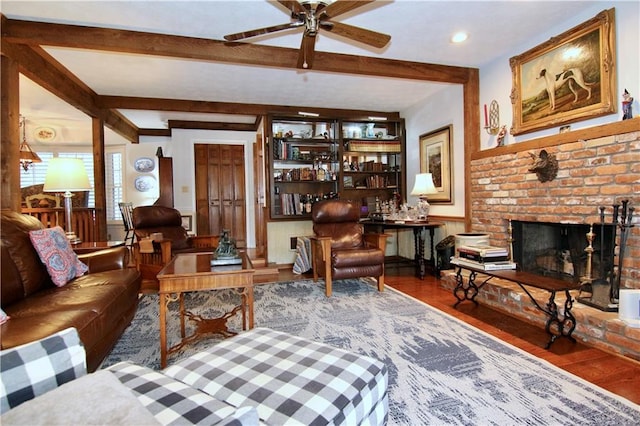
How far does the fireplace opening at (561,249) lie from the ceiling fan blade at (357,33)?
2054 millimetres

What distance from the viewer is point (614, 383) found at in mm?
1708

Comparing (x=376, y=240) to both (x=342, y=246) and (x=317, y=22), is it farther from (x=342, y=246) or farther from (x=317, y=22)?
(x=317, y=22)

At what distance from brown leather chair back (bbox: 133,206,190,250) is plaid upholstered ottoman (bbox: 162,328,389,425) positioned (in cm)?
301

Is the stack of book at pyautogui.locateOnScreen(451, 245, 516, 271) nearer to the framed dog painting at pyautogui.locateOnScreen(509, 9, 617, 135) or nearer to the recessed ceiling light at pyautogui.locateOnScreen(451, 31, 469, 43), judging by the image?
the framed dog painting at pyautogui.locateOnScreen(509, 9, 617, 135)

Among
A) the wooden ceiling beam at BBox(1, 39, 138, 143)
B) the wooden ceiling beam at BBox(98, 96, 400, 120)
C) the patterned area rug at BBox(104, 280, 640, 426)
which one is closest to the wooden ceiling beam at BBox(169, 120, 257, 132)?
the wooden ceiling beam at BBox(1, 39, 138, 143)

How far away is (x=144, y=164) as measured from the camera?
658 centimetres

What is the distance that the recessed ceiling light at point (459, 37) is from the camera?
10.0 feet

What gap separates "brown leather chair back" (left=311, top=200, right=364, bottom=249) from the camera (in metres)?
3.96

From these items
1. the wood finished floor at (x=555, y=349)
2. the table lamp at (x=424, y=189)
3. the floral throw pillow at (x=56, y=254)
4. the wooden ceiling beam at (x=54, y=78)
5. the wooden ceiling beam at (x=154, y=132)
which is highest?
the wooden ceiling beam at (x=154, y=132)

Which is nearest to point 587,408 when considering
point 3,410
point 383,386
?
point 383,386

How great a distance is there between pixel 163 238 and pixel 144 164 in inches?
135

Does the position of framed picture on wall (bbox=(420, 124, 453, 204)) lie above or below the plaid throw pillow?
above

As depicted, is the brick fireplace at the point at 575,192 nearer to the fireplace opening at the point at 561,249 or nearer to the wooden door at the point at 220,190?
the fireplace opening at the point at 561,249

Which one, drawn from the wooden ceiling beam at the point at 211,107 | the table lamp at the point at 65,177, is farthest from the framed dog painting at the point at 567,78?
the table lamp at the point at 65,177
